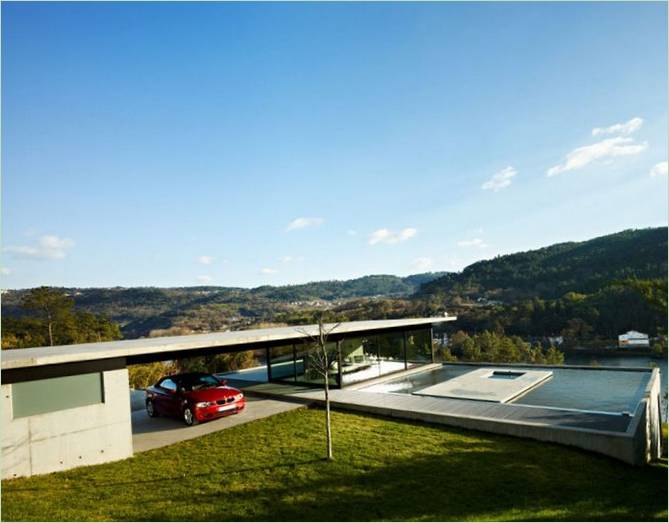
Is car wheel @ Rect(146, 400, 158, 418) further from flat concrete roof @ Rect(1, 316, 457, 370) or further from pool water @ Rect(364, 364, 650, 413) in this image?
pool water @ Rect(364, 364, 650, 413)

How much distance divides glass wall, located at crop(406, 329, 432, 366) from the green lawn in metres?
8.78

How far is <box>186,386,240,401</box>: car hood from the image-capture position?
10566 millimetres

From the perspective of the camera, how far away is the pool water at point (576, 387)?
→ 11.0 meters

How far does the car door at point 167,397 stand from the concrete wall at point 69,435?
103 inches

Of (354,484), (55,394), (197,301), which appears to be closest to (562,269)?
(197,301)

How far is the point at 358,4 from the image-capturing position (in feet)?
34.3

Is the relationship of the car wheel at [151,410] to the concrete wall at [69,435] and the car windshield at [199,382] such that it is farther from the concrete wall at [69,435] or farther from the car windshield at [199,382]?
the concrete wall at [69,435]

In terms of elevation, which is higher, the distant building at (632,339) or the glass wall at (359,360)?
the glass wall at (359,360)

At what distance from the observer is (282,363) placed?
50.2ft

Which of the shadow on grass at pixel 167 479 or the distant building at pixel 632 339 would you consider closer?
the shadow on grass at pixel 167 479

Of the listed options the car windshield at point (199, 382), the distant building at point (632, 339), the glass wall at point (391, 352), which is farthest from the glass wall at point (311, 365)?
the distant building at point (632, 339)

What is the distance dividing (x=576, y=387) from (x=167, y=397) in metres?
12.0

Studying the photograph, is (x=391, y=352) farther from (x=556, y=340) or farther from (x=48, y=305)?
(x=556, y=340)

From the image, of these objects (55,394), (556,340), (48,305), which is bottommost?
(556,340)
